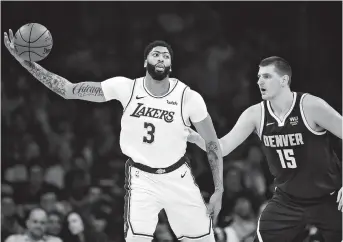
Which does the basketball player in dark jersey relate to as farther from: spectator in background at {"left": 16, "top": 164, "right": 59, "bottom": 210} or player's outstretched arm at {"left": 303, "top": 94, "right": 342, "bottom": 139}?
spectator in background at {"left": 16, "top": 164, "right": 59, "bottom": 210}

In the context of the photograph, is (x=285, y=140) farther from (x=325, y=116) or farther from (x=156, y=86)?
(x=156, y=86)

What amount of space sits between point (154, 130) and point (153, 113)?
0.51 feet

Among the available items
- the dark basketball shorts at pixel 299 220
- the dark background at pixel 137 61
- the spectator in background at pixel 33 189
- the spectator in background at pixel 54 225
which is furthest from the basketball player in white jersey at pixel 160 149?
the dark background at pixel 137 61

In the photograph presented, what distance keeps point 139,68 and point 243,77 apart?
185 centimetres

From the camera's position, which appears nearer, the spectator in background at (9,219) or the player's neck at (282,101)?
the player's neck at (282,101)

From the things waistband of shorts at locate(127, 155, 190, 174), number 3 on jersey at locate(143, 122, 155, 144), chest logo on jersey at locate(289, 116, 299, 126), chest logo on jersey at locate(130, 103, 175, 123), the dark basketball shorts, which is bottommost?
the dark basketball shorts

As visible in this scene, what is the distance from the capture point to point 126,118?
6316mm

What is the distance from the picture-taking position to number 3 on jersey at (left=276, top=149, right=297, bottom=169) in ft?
20.4

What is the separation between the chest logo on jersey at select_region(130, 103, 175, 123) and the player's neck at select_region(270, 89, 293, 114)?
93cm

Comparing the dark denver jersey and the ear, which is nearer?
the dark denver jersey

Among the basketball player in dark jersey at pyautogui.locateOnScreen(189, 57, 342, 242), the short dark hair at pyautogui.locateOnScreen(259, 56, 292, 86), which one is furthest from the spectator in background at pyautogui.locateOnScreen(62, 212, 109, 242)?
the short dark hair at pyautogui.locateOnScreen(259, 56, 292, 86)

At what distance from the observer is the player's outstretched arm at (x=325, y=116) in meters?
6.06

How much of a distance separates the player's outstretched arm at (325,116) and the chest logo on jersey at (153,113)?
120cm

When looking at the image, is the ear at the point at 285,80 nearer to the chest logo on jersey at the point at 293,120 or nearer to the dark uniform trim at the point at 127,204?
the chest logo on jersey at the point at 293,120
